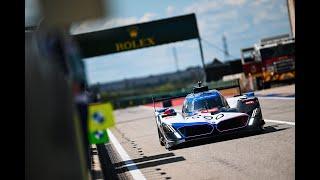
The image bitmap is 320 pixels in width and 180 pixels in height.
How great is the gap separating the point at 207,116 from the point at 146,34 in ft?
7.70

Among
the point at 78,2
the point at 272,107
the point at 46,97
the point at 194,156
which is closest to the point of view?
the point at 46,97

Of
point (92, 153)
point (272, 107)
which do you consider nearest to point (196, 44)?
point (92, 153)

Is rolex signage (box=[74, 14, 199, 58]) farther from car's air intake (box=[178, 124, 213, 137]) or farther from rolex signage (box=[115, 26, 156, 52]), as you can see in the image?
car's air intake (box=[178, 124, 213, 137])

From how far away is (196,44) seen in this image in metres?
6.09

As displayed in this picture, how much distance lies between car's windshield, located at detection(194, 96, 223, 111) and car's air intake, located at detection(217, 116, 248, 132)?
261 mm

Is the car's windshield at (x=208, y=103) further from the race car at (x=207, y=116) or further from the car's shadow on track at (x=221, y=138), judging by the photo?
the car's shadow on track at (x=221, y=138)

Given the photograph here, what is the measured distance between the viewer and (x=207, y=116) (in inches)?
308

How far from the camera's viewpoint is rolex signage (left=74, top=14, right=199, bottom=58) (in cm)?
571

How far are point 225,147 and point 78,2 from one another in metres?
2.57

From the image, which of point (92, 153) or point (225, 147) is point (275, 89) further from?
point (92, 153)

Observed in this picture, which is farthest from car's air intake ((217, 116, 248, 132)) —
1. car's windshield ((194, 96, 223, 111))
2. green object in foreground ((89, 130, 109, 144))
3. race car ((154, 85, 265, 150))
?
green object in foreground ((89, 130, 109, 144))

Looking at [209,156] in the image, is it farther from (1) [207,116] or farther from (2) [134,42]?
(2) [134,42]

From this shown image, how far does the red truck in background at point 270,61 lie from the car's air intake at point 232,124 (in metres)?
0.63

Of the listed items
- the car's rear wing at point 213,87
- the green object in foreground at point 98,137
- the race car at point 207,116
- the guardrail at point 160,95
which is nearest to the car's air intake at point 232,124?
the race car at point 207,116
